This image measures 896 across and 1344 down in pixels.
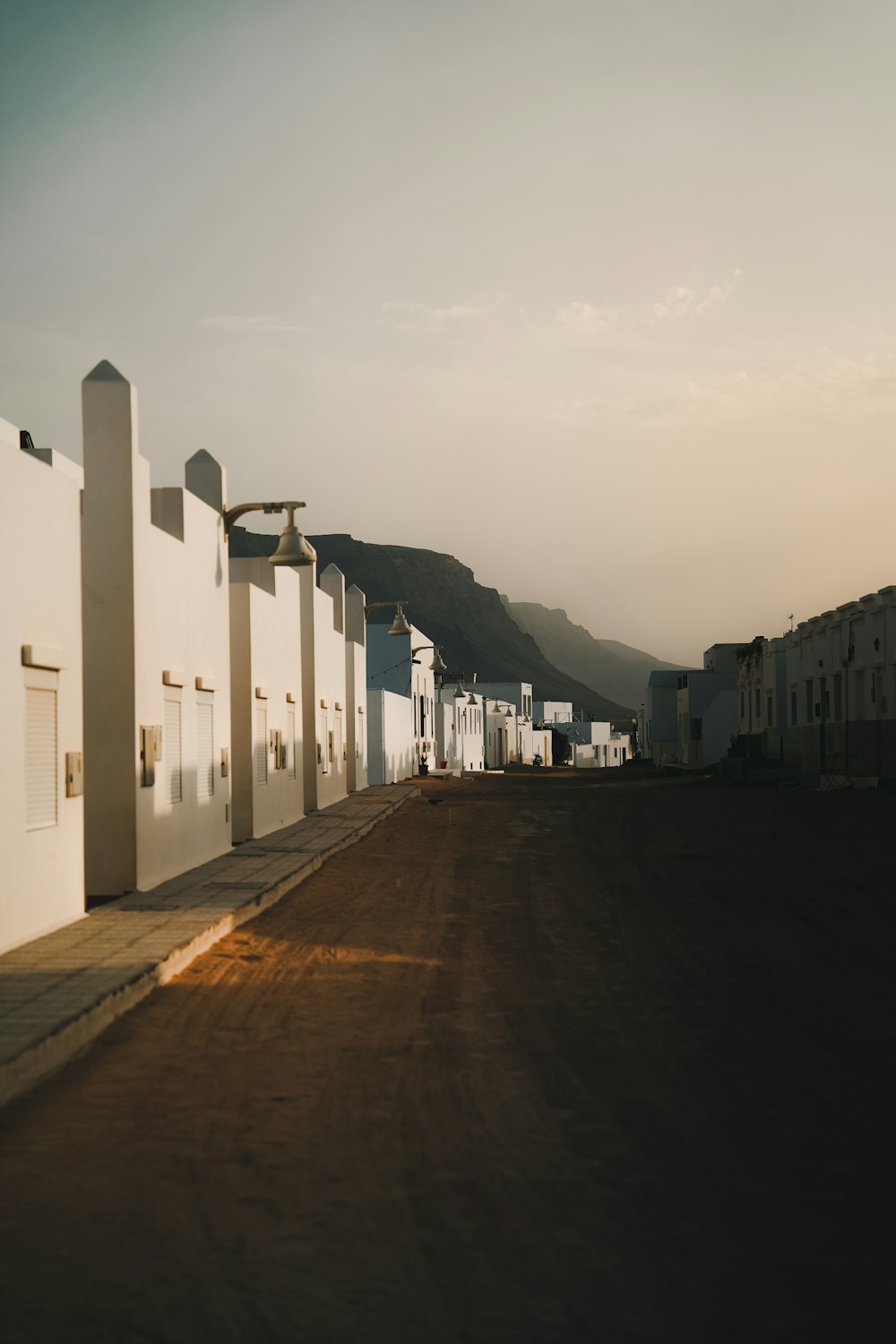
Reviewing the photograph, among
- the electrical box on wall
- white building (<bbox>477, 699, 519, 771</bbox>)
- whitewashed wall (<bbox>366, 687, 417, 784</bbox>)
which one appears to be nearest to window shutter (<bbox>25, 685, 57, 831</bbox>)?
the electrical box on wall

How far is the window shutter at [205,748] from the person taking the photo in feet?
60.8

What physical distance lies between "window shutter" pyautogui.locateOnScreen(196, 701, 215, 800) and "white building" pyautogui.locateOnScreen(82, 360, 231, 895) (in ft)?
3.16

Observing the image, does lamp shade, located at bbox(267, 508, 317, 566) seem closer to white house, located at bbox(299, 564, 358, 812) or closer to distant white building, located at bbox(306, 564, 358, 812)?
distant white building, located at bbox(306, 564, 358, 812)

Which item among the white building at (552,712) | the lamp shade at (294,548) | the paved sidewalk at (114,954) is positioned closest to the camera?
the paved sidewalk at (114,954)

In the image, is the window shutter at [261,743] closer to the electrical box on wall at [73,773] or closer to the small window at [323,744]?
the small window at [323,744]

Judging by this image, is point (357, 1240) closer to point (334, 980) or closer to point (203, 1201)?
point (203, 1201)

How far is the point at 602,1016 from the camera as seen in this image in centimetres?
921

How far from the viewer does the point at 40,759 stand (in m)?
12.1

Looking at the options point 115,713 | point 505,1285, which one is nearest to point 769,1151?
point 505,1285

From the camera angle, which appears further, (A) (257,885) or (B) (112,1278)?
(A) (257,885)

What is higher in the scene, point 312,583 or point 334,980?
point 312,583

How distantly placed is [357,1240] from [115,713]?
34.4ft

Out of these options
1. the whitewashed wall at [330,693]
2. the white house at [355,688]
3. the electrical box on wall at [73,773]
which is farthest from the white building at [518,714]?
the electrical box on wall at [73,773]

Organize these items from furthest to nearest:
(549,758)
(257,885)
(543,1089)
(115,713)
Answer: (549,758), (257,885), (115,713), (543,1089)
